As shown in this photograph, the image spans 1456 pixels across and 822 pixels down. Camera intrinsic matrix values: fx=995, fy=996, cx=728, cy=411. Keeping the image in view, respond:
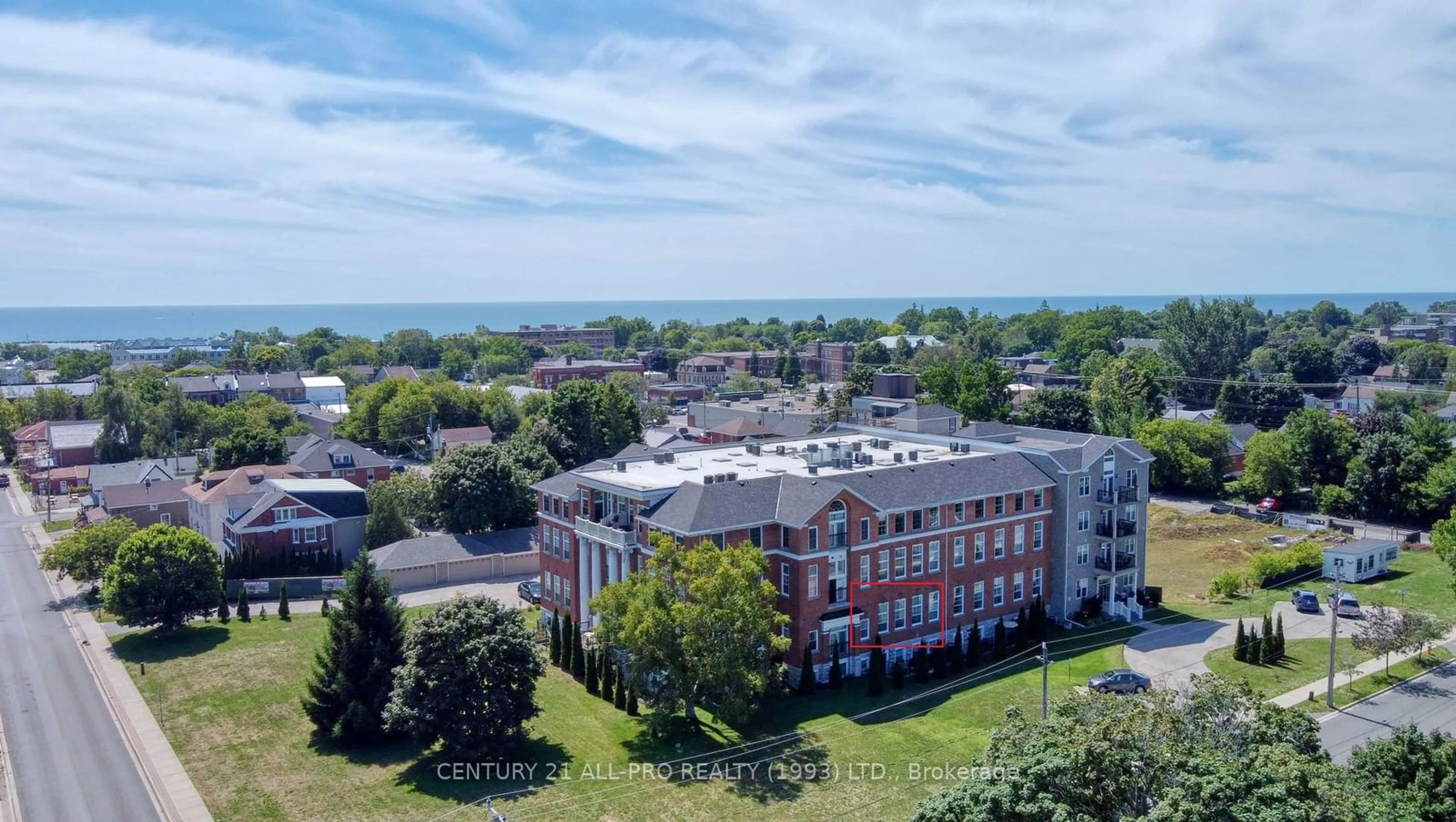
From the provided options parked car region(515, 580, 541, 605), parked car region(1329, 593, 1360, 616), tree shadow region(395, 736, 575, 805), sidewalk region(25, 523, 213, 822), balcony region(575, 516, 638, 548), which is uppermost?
balcony region(575, 516, 638, 548)

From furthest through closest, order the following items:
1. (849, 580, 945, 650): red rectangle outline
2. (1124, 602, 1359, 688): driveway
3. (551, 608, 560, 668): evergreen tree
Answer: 1. (551, 608, 560, 668): evergreen tree
2. (849, 580, 945, 650): red rectangle outline
3. (1124, 602, 1359, 688): driveway

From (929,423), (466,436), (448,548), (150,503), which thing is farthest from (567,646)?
(466,436)

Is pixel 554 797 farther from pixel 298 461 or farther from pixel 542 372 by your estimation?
pixel 542 372

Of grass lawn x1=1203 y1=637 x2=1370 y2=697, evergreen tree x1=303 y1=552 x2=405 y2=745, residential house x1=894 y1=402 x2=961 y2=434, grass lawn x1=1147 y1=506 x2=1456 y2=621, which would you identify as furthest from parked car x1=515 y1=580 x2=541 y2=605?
grass lawn x1=1147 y1=506 x2=1456 y2=621

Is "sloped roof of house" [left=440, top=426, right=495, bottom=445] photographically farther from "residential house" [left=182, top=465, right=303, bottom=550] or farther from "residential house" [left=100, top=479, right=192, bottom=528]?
"residential house" [left=100, top=479, right=192, bottom=528]

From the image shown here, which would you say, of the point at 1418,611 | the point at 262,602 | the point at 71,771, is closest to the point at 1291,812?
the point at 1418,611

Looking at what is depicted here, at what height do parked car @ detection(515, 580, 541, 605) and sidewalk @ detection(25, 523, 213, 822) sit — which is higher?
parked car @ detection(515, 580, 541, 605)

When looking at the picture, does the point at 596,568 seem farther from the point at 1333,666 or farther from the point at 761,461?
the point at 1333,666
